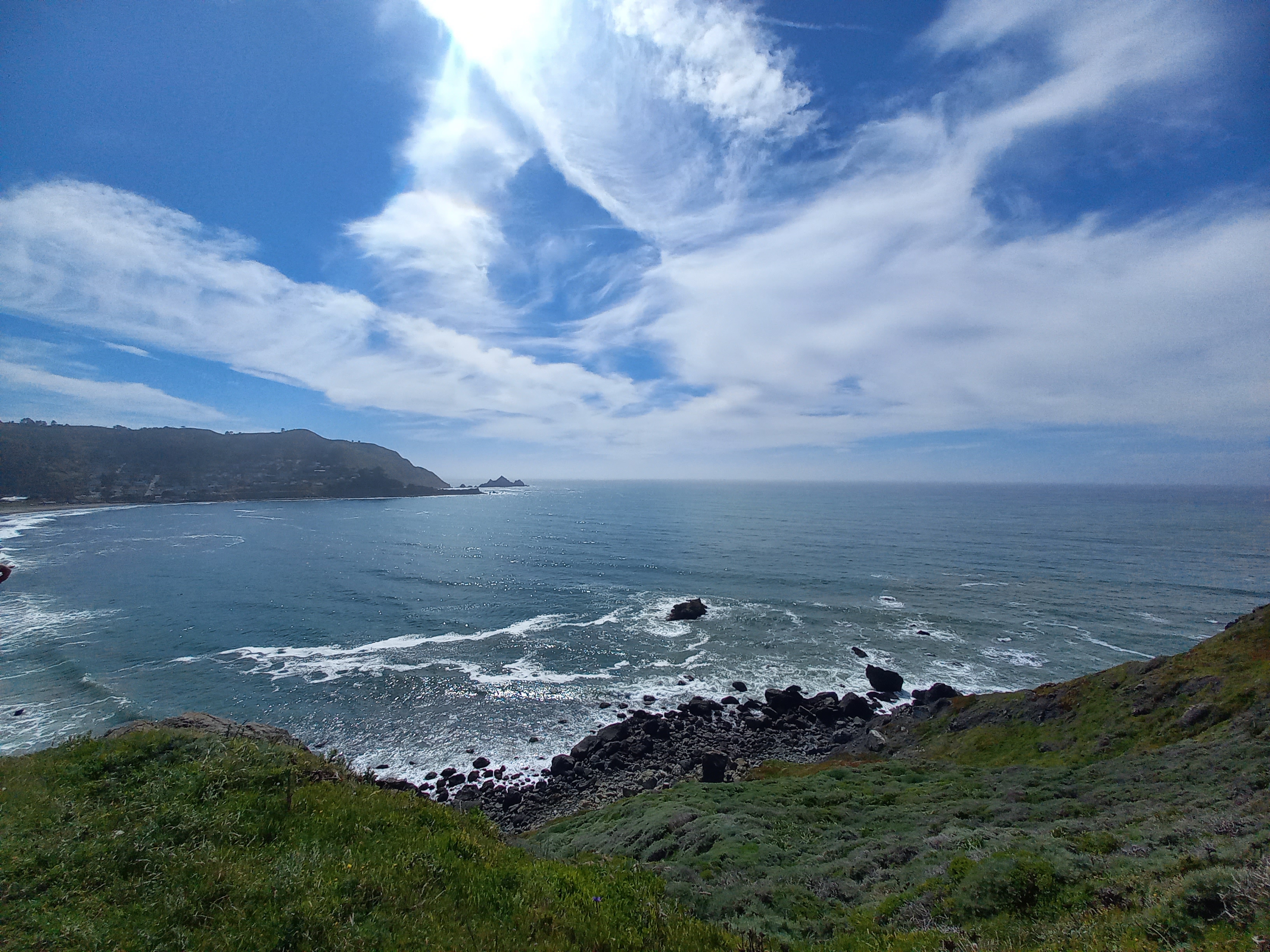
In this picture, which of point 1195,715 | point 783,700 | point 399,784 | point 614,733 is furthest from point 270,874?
point 783,700

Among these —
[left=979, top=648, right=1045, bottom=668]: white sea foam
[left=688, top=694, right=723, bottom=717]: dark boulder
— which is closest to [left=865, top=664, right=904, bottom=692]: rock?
[left=979, top=648, right=1045, bottom=668]: white sea foam

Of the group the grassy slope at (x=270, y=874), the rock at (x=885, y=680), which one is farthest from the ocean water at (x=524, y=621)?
the grassy slope at (x=270, y=874)

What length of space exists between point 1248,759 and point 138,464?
270 m

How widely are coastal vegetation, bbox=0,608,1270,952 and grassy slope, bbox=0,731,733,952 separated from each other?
0.04m

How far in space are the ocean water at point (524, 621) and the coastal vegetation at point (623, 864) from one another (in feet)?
66.5

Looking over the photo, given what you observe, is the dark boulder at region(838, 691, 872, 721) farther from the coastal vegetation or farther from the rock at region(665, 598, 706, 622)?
the rock at region(665, 598, 706, 622)

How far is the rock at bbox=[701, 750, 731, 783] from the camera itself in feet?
90.5

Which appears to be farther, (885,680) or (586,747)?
(885,680)

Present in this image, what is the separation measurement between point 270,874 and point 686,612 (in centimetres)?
5050

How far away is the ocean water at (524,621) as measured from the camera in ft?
116

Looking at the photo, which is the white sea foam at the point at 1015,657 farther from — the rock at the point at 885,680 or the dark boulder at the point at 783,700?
the dark boulder at the point at 783,700

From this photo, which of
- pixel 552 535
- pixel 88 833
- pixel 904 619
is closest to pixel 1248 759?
pixel 88 833

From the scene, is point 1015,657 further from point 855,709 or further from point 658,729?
point 658,729

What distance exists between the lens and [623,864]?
1253cm
